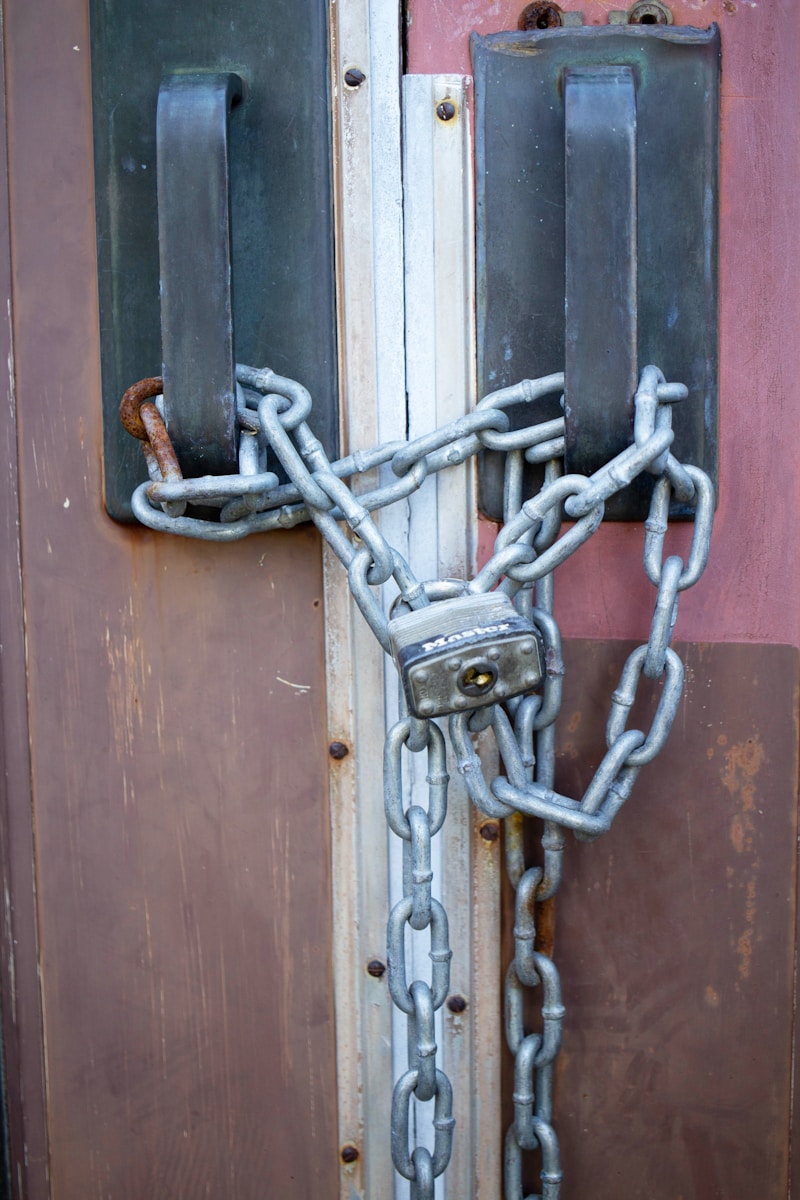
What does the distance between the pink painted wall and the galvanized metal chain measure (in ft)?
0.17

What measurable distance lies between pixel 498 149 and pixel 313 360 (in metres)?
0.23

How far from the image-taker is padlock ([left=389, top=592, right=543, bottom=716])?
2.32 ft

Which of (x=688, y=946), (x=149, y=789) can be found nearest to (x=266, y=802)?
(x=149, y=789)

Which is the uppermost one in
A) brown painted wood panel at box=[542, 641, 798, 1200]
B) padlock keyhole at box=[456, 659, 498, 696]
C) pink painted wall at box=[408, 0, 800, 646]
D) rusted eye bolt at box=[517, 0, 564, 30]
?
rusted eye bolt at box=[517, 0, 564, 30]

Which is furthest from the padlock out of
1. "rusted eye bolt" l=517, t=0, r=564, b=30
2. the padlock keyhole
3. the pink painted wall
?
"rusted eye bolt" l=517, t=0, r=564, b=30

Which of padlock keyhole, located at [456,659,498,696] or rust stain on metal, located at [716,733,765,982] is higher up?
padlock keyhole, located at [456,659,498,696]

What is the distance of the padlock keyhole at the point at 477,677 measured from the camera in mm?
709

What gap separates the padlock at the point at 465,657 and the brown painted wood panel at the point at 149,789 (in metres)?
0.20

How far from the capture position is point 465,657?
2.32 feet

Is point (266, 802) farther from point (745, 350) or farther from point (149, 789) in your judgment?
point (745, 350)

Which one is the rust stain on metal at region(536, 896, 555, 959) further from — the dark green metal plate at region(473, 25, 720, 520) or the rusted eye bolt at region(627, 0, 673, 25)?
the rusted eye bolt at region(627, 0, 673, 25)

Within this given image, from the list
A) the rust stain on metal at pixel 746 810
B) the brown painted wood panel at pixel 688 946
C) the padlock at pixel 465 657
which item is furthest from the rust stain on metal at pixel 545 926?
the padlock at pixel 465 657

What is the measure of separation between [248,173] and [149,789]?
0.55 m

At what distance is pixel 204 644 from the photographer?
0.91m
